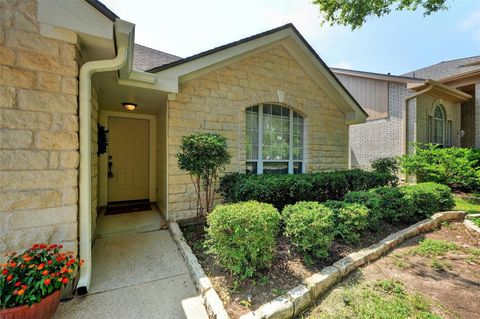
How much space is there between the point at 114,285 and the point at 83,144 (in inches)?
69.9

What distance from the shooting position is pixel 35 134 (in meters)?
2.25

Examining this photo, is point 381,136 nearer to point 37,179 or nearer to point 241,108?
point 241,108

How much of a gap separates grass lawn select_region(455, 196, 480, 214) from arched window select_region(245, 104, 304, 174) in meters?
4.93

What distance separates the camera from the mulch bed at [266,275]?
88.0 inches

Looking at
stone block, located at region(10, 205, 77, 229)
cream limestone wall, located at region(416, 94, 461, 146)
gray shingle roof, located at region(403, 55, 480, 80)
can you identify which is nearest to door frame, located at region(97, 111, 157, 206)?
stone block, located at region(10, 205, 77, 229)

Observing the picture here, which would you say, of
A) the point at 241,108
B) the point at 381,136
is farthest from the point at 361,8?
the point at 381,136

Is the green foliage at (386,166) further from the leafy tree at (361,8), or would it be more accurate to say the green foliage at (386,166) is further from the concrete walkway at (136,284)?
the concrete walkway at (136,284)

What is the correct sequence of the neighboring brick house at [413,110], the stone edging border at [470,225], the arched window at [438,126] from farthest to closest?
the arched window at [438,126] → the neighboring brick house at [413,110] → the stone edging border at [470,225]

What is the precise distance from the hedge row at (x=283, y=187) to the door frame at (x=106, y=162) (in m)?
2.56

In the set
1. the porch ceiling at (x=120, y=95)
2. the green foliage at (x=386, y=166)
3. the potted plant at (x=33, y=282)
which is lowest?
the potted plant at (x=33, y=282)

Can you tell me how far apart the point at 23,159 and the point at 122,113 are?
12.8 feet

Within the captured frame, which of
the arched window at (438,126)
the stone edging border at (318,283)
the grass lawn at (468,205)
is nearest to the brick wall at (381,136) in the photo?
the arched window at (438,126)

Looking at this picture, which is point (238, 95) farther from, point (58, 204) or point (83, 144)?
point (58, 204)

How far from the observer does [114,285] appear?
2.56 m
